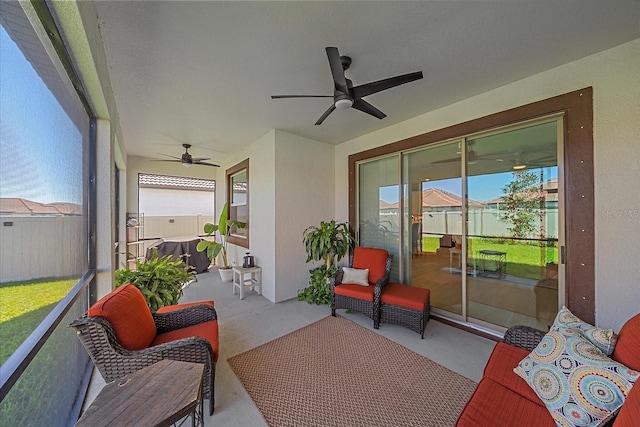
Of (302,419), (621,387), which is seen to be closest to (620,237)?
(621,387)

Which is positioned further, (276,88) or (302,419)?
(276,88)

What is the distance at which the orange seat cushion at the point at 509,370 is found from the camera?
4.31ft

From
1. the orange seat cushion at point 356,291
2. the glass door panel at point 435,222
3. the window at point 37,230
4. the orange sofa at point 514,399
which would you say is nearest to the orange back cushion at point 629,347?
the orange sofa at point 514,399

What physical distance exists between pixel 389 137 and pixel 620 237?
2745 millimetres

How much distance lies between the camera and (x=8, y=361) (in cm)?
92

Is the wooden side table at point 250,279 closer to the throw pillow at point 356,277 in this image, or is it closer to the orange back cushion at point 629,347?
the throw pillow at point 356,277

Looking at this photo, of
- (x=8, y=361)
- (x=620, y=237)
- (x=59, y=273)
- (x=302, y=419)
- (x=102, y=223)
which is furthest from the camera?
(x=102, y=223)

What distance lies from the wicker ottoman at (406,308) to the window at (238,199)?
3101 mm

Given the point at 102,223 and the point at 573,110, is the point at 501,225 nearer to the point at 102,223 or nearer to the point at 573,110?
the point at 573,110

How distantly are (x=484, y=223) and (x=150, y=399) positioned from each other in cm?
349

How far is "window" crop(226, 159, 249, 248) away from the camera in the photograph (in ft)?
16.4

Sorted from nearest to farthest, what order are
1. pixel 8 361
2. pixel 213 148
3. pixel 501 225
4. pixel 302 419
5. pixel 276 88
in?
1. pixel 8 361
2. pixel 302 419
3. pixel 276 88
4. pixel 501 225
5. pixel 213 148

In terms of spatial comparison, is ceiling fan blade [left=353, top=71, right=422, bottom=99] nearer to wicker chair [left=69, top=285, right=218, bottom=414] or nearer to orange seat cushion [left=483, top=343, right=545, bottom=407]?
orange seat cushion [left=483, top=343, right=545, bottom=407]

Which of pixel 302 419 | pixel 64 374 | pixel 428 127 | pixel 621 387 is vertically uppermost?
pixel 428 127
